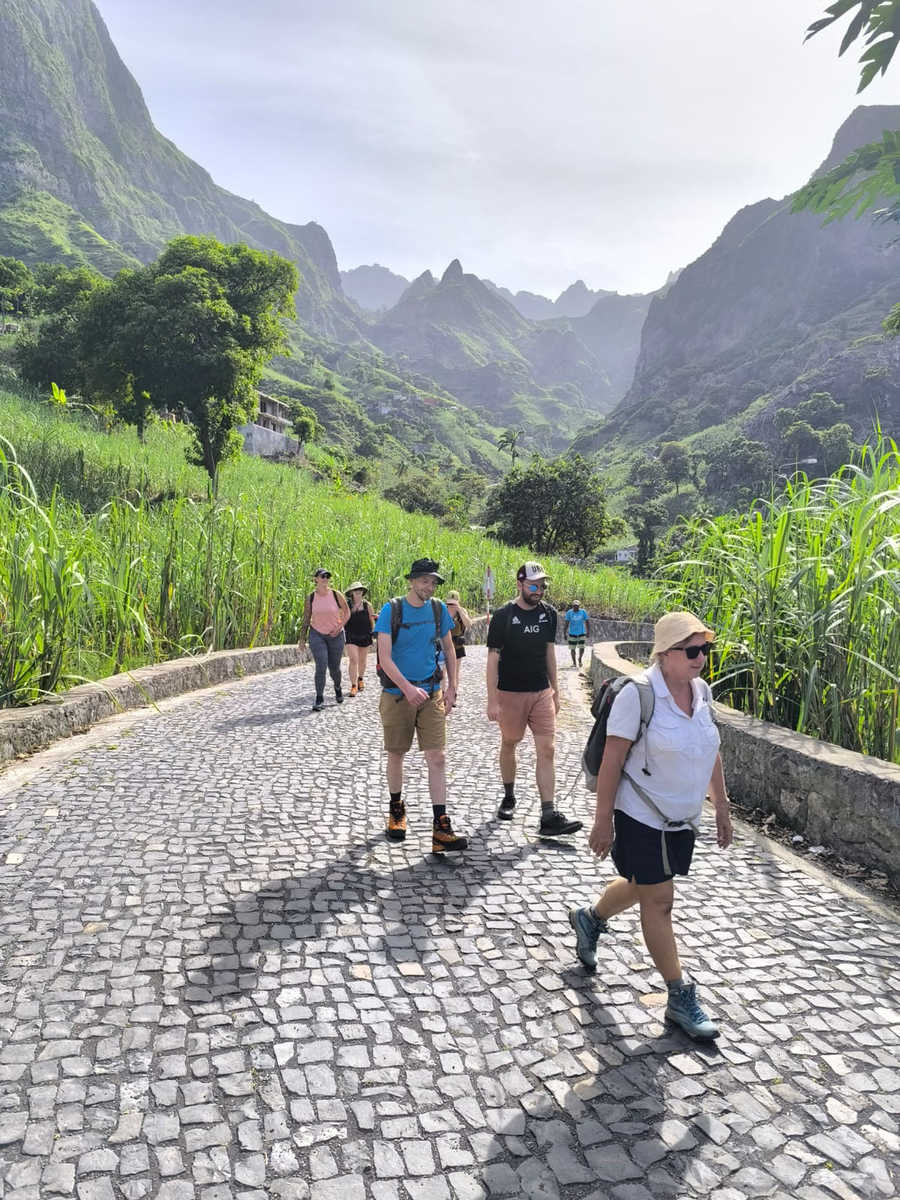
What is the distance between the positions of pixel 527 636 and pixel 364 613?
5.06 metres

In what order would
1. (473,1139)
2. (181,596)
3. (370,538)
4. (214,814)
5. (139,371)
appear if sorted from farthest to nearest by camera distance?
(139,371)
(370,538)
(181,596)
(214,814)
(473,1139)

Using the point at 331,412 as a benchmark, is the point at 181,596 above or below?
below

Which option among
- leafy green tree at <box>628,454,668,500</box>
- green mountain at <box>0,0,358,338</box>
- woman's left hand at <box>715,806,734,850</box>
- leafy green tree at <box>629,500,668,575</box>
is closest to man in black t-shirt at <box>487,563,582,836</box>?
woman's left hand at <box>715,806,734,850</box>

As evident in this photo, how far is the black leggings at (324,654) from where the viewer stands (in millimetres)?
7887

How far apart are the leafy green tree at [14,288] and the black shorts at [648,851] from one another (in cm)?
6220

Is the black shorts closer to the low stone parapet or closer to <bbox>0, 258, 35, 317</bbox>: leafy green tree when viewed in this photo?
the low stone parapet

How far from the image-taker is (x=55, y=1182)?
171 cm

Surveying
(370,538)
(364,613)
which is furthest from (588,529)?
(364,613)

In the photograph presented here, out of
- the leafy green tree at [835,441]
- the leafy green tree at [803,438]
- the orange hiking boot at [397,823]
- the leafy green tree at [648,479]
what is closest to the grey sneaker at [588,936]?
the orange hiking boot at [397,823]

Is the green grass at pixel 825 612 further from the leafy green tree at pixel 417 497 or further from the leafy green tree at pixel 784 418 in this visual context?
the leafy green tree at pixel 784 418

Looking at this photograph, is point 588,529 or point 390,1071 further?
point 588,529

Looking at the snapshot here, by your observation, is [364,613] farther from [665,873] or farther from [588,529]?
[588,529]

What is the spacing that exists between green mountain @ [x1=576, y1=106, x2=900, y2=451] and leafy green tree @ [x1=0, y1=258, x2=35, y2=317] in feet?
291

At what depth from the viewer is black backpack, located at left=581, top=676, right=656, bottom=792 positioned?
243 centimetres
